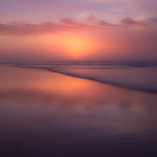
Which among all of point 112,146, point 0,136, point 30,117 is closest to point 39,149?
point 0,136

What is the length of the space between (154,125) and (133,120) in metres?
0.41

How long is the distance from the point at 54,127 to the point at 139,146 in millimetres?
1465

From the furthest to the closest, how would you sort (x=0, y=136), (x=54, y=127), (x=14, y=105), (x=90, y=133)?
(x=14, y=105) → (x=54, y=127) → (x=90, y=133) → (x=0, y=136)

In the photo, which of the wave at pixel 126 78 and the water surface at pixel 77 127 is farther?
the wave at pixel 126 78

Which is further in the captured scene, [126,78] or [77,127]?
[126,78]

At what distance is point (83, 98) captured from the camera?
6020mm

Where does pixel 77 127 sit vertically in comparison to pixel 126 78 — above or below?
below

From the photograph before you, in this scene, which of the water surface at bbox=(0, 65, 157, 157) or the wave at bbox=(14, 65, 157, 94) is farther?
the wave at bbox=(14, 65, 157, 94)

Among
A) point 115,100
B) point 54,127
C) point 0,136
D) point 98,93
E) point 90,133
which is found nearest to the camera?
point 0,136

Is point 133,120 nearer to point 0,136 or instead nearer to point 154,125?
point 154,125

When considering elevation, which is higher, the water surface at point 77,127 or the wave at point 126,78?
the wave at point 126,78

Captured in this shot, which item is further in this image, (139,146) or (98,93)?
(98,93)

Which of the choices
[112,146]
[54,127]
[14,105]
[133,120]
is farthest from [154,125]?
[14,105]

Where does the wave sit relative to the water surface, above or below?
above
